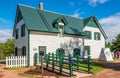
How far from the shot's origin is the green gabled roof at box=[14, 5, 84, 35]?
70.5 feet

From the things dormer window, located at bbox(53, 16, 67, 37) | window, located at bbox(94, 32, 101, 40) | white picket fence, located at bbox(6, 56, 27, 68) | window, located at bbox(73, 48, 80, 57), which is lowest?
white picket fence, located at bbox(6, 56, 27, 68)

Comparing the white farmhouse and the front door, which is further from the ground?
the white farmhouse

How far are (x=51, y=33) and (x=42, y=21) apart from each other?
7.84 ft

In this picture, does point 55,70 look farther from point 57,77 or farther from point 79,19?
point 79,19

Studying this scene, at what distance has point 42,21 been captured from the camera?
23.4m

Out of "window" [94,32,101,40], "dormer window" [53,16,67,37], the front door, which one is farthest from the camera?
"window" [94,32,101,40]

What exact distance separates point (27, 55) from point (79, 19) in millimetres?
14269

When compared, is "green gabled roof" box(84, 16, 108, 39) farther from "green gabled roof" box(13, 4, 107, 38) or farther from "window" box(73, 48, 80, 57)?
"window" box(73, 48, 80, 57)

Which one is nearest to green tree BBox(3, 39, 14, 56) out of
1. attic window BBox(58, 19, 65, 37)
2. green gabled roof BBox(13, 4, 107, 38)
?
green gabled roof BBox(13, 4, 107, 38)

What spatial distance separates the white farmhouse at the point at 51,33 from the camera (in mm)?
20953

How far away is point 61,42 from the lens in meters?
23.8

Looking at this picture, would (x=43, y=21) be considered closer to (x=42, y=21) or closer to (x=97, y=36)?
(x=42, y=21)

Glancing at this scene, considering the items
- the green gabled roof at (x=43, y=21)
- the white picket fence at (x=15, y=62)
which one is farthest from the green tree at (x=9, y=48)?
the white picket fence at (x=15, y=62)

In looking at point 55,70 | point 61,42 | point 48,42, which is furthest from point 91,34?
point 55,70
